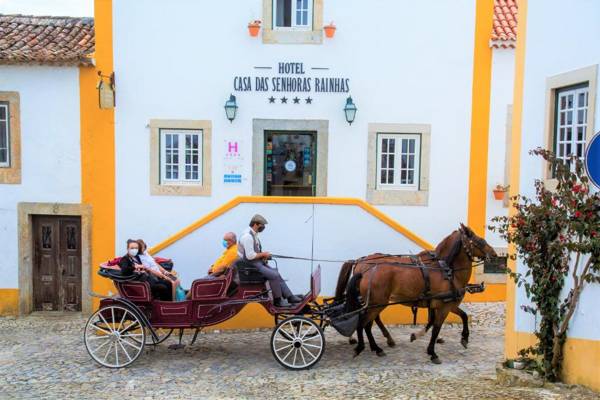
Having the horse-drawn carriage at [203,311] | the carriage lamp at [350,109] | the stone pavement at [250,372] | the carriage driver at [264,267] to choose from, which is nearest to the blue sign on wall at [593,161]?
the stone pavement at [250,372]

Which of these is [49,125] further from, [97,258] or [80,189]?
[97,258]

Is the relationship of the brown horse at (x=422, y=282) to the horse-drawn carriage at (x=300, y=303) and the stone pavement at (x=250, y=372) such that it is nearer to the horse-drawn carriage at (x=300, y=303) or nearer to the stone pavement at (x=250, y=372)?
the horse-drawn carriage at (x=300, y=303)

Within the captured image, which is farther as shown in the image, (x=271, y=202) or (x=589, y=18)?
(x=271, y=202)

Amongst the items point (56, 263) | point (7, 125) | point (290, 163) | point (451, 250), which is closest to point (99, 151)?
point (7, 125)

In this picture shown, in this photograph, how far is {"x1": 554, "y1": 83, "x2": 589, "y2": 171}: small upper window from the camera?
5703 mm

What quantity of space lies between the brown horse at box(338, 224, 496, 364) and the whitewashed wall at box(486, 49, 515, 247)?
299 cm

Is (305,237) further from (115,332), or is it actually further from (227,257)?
(115,332)

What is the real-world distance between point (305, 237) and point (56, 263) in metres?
4.88

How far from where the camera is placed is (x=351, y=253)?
29.9 ft

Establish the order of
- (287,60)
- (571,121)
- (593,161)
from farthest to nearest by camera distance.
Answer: (287,60) → (571,121) → (593,161)

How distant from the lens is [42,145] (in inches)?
396

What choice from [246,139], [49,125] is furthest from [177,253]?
[49,125]

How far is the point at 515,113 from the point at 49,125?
7899 mm

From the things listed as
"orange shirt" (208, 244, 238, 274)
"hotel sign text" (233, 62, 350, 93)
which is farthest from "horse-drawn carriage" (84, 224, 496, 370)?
"hotel sign text" (233, 62, 350, 93)
